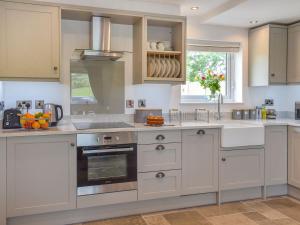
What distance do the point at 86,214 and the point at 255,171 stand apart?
189cm

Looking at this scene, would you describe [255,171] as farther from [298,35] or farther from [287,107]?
[298,35]

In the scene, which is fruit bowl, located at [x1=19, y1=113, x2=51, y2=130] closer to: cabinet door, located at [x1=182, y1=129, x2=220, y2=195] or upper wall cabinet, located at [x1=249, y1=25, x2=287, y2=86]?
cabinet door, located at [x1=182, y1=129, x2=220, y2=195]

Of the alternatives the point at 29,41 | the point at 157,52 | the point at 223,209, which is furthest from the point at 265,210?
the point at 29,41

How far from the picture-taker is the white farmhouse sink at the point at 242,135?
3.14m

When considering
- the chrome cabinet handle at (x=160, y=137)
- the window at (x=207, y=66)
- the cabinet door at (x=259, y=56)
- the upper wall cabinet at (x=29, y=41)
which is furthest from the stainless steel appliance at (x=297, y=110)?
the upper wall cabinet at (x=29, y=41)

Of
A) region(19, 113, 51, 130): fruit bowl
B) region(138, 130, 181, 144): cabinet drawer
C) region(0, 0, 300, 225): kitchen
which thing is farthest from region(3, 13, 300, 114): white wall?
region(138, 130, 181, 144): cabinet drawer

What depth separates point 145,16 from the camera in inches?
125

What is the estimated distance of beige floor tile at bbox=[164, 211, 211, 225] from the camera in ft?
9.16

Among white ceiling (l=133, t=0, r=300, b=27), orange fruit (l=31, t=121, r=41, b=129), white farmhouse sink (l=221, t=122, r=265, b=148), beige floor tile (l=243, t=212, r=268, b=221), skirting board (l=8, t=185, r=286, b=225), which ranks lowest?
beige floor tile (l=243, t=212, r=268, b=221)

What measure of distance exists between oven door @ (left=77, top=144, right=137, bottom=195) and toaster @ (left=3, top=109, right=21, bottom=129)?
2.17 feet

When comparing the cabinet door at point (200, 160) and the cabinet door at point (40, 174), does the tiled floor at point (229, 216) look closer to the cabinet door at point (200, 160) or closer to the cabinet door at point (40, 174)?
the cabinet door at point (200, 160)

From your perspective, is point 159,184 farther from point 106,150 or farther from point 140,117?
point 140,117

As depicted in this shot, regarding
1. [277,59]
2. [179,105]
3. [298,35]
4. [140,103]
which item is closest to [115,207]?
[140,103]

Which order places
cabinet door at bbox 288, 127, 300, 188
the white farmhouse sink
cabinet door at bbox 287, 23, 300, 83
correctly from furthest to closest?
1. cabinet door at bbox 287, 23, 300, 83
2. cabinet door at bbox 288, 127, 300, 188
3. the white farmhouse sink
